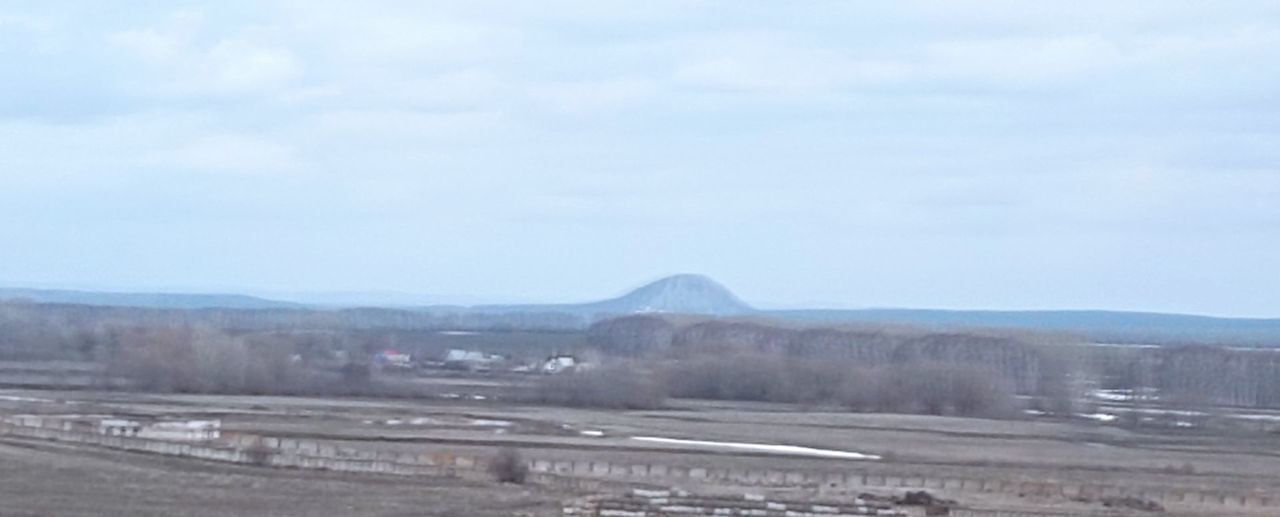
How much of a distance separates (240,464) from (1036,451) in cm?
2343

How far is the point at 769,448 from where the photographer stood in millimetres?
53219

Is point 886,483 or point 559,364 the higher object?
point 559,364

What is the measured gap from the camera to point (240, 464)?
40938 millimetres

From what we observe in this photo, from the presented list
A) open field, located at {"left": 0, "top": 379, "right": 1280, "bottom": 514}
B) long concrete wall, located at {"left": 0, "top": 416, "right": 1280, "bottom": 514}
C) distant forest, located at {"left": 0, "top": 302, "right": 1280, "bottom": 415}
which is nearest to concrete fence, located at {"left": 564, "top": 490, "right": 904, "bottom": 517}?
open field, located at {"left": 0, "top": 379, "right": 1280, "bottom": 514}

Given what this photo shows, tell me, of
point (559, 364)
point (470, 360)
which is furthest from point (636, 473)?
point (470, 360)

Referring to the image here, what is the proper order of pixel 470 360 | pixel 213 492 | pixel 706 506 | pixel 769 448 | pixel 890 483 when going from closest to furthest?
pixel 706 506 → pixel 213 492 → pixel 890 483 → pixel 769 448 → pixel 470 360

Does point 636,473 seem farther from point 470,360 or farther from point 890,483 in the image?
point 470,360

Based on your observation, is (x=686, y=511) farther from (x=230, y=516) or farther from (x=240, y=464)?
(x=240, y=464)

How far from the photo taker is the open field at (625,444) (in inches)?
1476

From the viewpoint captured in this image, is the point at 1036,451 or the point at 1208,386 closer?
the point at 1036,451

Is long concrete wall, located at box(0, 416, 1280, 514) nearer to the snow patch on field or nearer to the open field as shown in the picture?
the open field

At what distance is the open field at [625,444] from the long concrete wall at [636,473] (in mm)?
1116

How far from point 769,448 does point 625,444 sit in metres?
3.63

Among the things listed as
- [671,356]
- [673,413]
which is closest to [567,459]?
[673,413]
